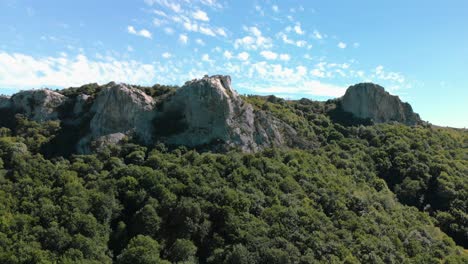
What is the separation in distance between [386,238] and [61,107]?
66281mm

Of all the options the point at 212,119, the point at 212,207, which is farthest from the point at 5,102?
the point at 212,207

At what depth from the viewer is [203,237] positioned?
56312 mm

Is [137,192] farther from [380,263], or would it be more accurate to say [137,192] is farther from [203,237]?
[380,263]

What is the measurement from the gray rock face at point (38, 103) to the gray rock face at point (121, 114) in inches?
394

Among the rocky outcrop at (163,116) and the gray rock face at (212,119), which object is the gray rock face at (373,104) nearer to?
the rocky outcrop at (163,116)

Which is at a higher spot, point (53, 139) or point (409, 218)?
point (53, 139)

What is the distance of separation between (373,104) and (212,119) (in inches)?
2255

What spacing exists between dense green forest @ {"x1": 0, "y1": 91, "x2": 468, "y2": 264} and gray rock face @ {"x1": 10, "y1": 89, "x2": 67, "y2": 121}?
2.53 m

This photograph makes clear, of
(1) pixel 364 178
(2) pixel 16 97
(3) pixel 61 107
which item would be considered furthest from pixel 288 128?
(2) pixel 16 97

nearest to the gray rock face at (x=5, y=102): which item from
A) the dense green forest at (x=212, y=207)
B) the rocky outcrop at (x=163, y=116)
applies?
the rocky outcrop at (x=163, y=116)

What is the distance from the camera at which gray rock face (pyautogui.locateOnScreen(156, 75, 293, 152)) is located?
Result: 8044 cm

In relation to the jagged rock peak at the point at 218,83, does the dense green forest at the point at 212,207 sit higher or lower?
lower

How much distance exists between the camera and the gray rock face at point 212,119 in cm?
8044

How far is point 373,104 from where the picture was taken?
119 m
